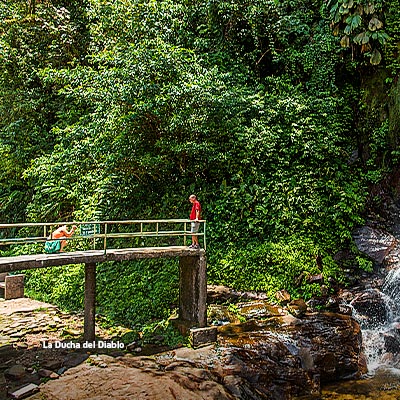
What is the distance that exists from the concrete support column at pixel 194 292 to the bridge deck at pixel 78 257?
13.8 inches

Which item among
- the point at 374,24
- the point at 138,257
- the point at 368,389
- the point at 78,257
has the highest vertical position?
the point at 374,24

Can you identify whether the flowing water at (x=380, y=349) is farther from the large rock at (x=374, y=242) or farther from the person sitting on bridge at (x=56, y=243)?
the person sitting on bridge at (x=56, y=243)

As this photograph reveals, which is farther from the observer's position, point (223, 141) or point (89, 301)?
point (223, 141)

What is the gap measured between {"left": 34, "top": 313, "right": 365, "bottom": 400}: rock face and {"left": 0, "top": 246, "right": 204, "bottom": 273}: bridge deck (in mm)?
2169

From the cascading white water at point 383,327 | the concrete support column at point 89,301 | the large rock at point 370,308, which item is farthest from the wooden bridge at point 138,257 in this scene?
the large rock at point 370,308

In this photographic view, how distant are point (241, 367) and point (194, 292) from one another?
2.23 meters

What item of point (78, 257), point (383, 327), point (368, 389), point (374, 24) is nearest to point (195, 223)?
point (78, 257)

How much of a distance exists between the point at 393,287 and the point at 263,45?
1110 cm

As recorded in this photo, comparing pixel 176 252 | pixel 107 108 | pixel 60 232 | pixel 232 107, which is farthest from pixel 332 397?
pixel 107 108

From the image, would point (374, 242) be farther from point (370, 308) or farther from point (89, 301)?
point (89, 301)

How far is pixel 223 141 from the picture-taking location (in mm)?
14336

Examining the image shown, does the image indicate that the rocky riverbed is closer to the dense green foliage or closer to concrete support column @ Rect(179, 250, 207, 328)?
concrete support column @ Rect(179, 250, 207, 328)

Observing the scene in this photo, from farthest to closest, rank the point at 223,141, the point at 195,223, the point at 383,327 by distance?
the point at 223,141
the point at 383,327
the point at 195,223

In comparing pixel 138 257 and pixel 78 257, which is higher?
pixel 78 257
